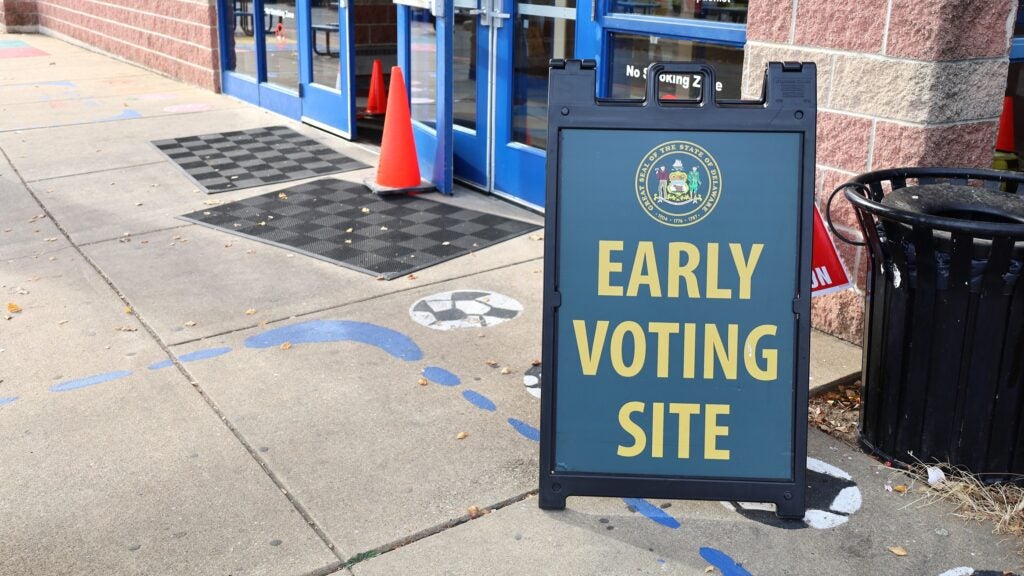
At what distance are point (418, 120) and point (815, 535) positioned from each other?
5351 mm

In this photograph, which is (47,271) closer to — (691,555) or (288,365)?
(288,365)

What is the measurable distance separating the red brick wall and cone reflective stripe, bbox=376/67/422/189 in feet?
16.0

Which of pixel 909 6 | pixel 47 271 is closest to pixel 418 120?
pixel 47 271

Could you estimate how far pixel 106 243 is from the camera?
596 centimetres

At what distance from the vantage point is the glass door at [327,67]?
870 cm

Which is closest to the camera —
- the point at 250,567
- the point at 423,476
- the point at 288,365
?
the point at 250,567

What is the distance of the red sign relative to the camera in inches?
151

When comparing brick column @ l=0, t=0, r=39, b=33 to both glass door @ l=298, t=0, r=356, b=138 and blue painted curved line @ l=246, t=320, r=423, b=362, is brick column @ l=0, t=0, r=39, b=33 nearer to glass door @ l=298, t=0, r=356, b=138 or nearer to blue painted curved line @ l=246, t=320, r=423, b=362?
glass door @ l=298, t=0, r=356, b=138

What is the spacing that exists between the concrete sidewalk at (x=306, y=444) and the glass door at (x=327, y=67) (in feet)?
9.81

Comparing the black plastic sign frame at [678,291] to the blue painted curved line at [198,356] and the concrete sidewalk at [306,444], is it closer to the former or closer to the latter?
the concrete sidewalk at [306,444]

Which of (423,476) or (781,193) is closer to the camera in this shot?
(781,193)

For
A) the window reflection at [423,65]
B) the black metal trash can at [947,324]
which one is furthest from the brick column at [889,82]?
the window reflection at [423,65]

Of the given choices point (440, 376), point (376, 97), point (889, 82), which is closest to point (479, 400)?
point (440, 376)

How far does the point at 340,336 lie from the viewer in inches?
181
